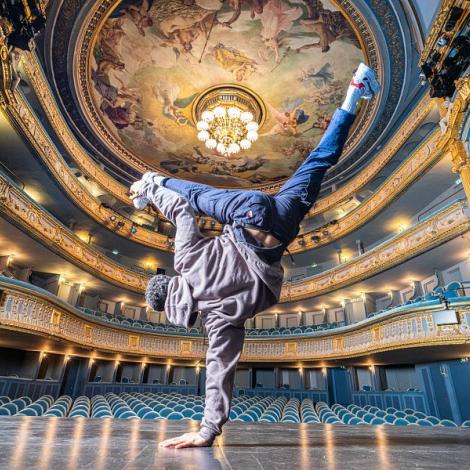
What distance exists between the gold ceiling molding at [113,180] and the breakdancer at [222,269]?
387 inches

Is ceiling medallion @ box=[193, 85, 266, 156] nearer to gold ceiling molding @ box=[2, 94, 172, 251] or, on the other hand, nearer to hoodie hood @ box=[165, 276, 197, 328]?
gold ceiling molding @ box=[2, 94, 172, 251]

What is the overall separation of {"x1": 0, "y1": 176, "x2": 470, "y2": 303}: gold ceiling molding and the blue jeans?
32.2ft

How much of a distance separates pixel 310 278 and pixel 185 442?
16.7 meters

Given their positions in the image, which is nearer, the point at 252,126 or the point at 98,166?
the point at 252,126

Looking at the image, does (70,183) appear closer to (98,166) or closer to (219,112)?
(98,166)

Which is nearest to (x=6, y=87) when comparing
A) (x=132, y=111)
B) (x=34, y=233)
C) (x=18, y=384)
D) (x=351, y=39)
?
(x=34, y=233)

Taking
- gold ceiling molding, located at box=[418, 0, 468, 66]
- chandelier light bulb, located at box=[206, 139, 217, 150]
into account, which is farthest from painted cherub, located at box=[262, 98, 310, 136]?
gold ceiling molding, located at box=[418, 0, 468, 66]

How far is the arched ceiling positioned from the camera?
38.0 ft

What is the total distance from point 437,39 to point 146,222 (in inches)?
669

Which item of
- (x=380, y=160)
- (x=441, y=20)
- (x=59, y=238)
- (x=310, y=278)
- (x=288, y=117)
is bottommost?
(x=59, y=238)

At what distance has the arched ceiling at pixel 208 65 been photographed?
11578 mm

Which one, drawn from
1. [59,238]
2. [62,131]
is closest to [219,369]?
[59,238]

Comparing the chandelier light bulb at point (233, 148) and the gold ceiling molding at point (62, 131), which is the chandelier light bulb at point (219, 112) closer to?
the chandelier light bulb at point (233, 148)

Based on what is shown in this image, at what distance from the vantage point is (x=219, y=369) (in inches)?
73.2
